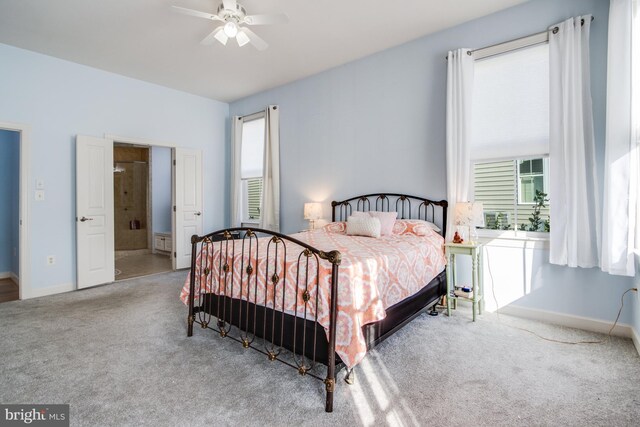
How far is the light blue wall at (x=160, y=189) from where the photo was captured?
7.43m

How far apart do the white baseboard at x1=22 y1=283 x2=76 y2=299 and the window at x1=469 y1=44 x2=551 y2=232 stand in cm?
537

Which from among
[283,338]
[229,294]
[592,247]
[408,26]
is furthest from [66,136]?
[592,247]

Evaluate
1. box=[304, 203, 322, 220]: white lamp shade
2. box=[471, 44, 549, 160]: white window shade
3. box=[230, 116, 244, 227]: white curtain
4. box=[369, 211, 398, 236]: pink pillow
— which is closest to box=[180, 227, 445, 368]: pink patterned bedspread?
box=[369, 211, 398, 236]: pink pillow

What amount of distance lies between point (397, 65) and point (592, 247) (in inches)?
114

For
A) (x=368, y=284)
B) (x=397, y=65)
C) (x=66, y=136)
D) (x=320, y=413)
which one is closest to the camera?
(x=320, y=413)

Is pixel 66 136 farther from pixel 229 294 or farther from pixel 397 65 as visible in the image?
pixel 397 65

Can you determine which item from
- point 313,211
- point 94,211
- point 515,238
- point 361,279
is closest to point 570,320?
point 515,238

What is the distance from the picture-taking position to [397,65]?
→ 4012mm

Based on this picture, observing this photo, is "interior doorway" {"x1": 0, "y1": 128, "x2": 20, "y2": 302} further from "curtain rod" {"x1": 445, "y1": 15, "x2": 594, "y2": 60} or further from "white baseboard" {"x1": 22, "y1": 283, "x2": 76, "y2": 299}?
"curtain rod" {"x1": 445, "y1": 15, "x2": 594, "y2": 60}

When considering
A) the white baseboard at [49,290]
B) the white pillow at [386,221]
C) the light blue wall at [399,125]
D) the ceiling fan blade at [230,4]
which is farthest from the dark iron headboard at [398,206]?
the white baseboard at [49,290]

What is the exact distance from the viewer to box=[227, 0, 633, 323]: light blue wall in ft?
9.38

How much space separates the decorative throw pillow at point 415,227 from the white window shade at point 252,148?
10.3ft

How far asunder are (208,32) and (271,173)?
233 centimetres

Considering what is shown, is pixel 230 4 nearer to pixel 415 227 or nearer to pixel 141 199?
pixel 415 227
